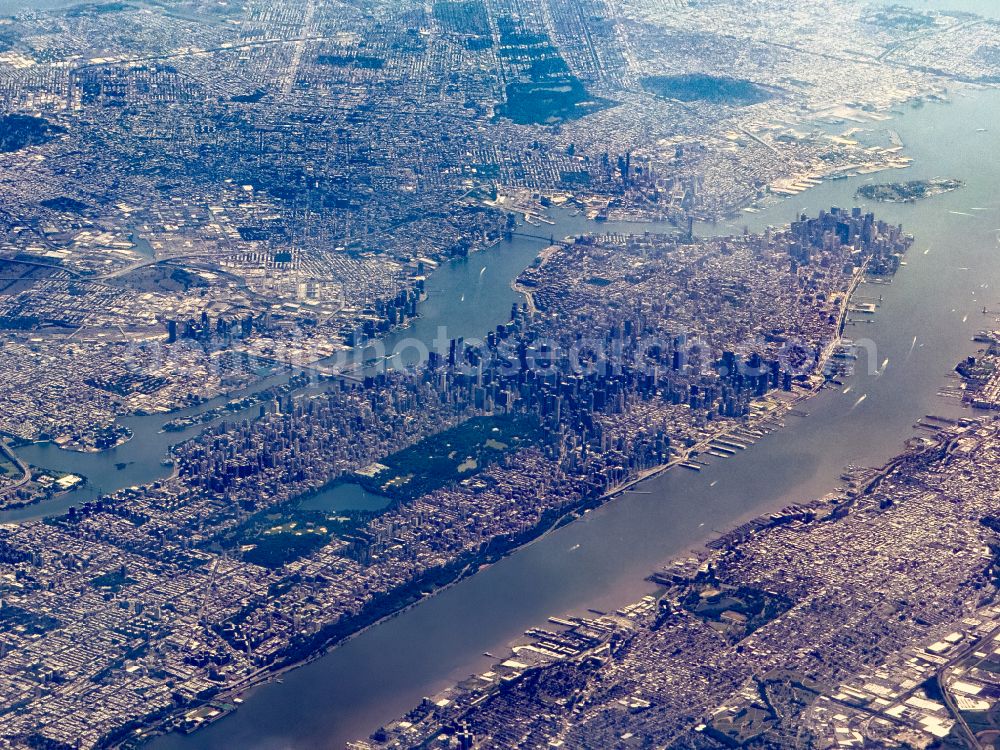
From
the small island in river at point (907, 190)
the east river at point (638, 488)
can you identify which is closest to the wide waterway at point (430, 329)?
the east river at point (638, 488)

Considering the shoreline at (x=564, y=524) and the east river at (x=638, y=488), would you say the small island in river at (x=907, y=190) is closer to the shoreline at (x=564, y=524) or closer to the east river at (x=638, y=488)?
the east river at (x=638, y=488)

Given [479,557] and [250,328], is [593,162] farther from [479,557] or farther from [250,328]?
[479,557]

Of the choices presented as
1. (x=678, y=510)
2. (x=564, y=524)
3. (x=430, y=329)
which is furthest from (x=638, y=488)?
(x=430, y=329)

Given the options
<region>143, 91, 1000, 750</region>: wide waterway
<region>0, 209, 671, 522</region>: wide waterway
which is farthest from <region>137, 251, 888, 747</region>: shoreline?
<region>0, 209, 671, 522</region>: wide waterway

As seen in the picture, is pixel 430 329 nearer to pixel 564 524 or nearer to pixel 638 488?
pixel 638 488

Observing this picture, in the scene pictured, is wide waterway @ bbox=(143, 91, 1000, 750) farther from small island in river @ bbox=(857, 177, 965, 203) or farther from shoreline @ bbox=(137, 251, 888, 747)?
small island in river @ bbox=(857, 177, 965, 203)

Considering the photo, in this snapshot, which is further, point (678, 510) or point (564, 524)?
point (678, 510)
